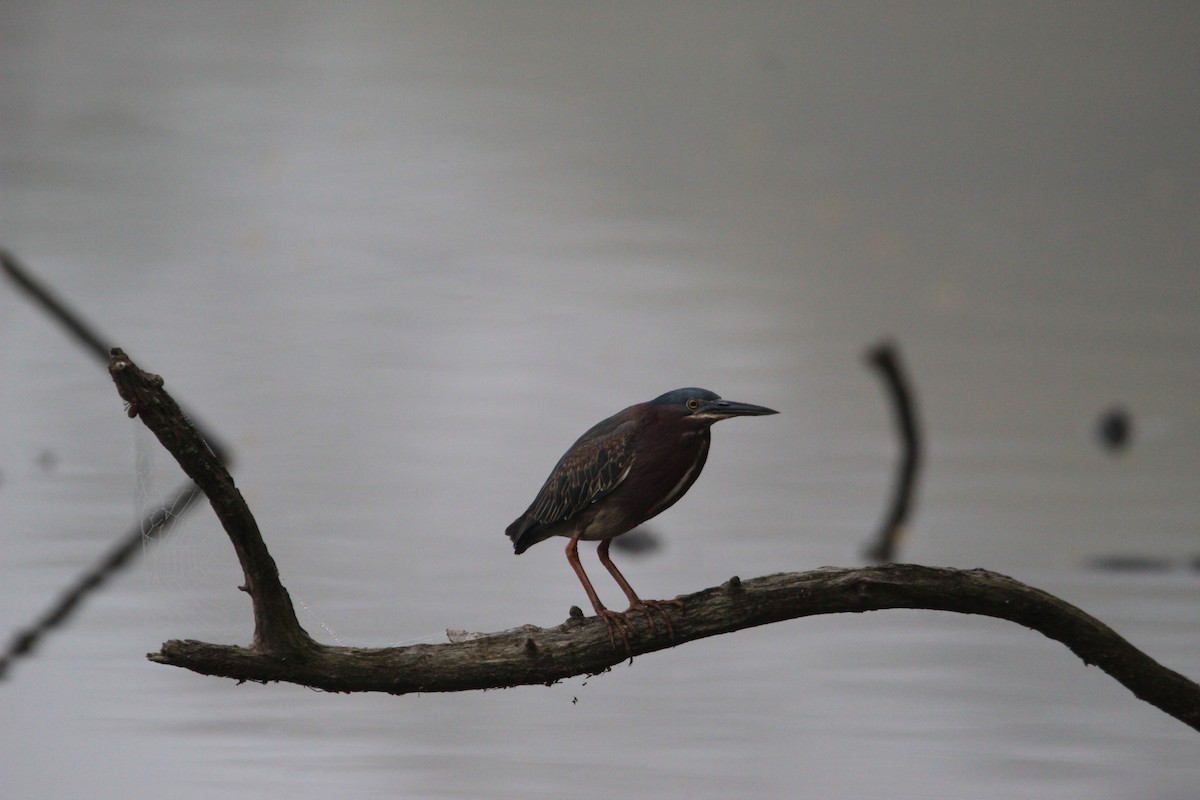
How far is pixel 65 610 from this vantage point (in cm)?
427

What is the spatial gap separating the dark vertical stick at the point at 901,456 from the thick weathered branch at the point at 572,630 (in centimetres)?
247

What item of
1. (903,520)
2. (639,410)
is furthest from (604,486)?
(903,520)

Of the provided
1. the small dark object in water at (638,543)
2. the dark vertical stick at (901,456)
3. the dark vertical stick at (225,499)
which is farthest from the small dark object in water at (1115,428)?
the dark vertical stick at (225,499)

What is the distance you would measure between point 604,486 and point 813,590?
0.32m

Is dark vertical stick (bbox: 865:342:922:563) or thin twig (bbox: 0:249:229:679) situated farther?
dark vertical stick (bbox: 865:342:922:563)

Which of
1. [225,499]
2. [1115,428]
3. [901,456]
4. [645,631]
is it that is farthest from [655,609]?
[1115,428]

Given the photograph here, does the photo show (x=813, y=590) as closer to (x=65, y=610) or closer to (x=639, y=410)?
(x=639, y=410)

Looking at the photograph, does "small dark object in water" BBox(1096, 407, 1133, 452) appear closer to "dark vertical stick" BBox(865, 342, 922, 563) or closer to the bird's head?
"dark vertical stick" BBox(865, 342, 922, 563)

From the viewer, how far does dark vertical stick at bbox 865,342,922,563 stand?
4.78 m

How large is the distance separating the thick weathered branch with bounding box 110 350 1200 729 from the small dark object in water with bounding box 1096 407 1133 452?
12.2 feet

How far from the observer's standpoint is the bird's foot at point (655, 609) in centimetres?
208

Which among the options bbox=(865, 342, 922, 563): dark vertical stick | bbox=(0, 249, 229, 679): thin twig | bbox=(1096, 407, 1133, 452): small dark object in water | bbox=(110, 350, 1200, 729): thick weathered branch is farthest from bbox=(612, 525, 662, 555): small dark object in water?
bbox=(110, 350, 1200, 729): thick weathered branch

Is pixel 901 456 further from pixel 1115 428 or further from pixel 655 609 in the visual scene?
pixel 655 609

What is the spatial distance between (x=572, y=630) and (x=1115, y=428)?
411cm
